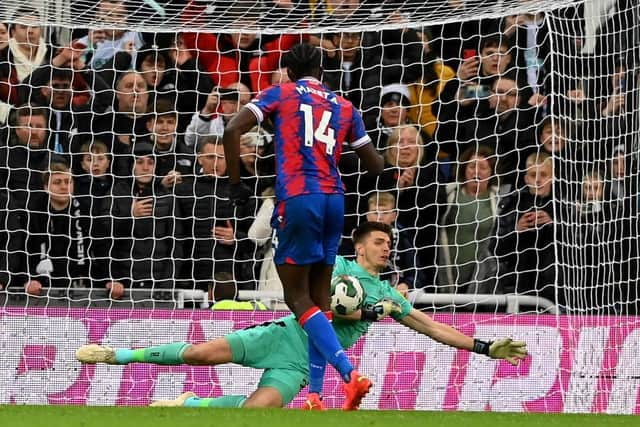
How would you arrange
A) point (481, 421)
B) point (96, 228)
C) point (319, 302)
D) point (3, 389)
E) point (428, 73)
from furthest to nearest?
point (428, 73), point (96, 228), point (3, 389), point (319, 302), point (481, 421)

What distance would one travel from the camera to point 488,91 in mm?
12773

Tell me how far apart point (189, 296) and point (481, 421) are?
209 inches

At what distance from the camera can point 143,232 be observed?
12.0 m

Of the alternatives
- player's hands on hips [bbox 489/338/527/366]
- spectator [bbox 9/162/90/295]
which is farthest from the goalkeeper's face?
spectator [bbox 9/162/90/295]

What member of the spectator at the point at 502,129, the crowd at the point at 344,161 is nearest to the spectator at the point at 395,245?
the crowd at the point at 344,161

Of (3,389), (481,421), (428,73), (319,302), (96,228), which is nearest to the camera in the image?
(481,421)

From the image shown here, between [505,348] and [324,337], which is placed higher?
[505,348]

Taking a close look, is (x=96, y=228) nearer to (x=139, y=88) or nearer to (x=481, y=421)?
(x=139, y=88)

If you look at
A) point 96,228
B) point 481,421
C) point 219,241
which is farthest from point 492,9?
point 481,421

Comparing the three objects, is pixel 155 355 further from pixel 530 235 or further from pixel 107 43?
pixel 107 43

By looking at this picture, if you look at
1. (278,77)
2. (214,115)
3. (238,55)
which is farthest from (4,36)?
(278,77)

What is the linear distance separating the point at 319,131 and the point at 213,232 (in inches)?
155

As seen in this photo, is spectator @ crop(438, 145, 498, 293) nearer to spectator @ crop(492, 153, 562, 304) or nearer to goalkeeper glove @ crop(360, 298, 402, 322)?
spectator @ crop(492, 153, 562, 304)

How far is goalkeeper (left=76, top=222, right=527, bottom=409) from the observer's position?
30.0 feet
